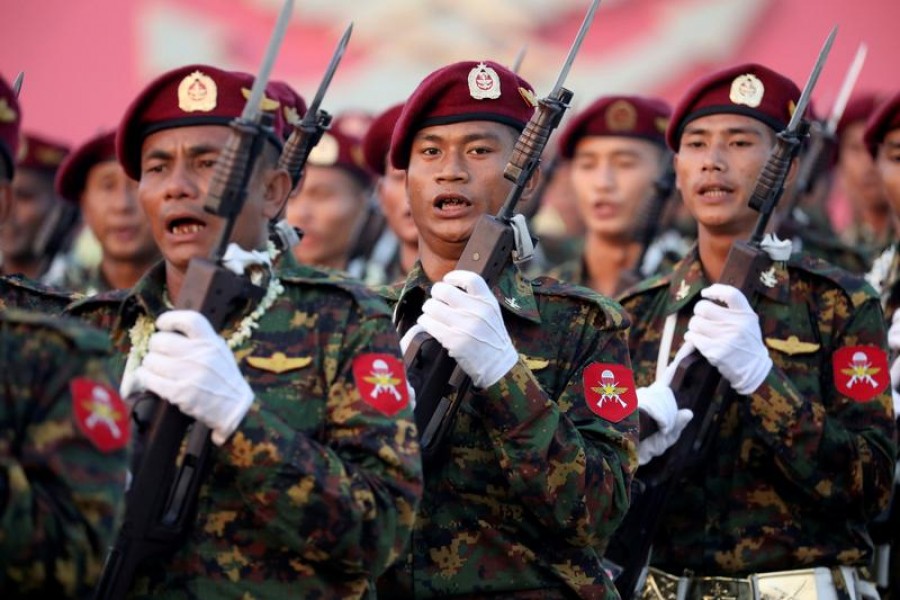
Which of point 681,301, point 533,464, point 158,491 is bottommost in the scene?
point 158,491

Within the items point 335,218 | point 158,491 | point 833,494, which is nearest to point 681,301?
point 833,494

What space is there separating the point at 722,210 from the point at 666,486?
49.1 inches

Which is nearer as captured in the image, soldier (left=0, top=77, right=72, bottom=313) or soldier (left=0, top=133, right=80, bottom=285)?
soldier (left=0, top=77, right=72, bottom=313)

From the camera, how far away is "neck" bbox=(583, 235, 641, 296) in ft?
33.4

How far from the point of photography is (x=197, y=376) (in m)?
4.59

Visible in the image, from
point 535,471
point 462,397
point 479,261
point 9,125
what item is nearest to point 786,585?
point 535,471

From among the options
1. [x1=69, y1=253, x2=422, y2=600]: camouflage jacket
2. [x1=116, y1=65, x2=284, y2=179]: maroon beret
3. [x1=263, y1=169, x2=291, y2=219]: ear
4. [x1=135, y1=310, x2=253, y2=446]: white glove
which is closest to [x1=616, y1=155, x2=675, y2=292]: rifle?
[x1=263, y1=169, x2=291, y2=219]: ear

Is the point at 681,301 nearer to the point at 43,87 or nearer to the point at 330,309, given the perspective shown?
the point at 330,309

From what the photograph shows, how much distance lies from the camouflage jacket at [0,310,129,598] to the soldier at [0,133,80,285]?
656 cm

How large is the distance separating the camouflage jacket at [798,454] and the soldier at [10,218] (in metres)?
2.43

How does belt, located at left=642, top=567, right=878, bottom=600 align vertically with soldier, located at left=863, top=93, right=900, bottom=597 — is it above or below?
below

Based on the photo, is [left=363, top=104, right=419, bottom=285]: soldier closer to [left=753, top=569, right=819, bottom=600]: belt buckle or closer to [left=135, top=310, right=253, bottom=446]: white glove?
[left=753, top=569, right=819, bottom=600]: belt buckle

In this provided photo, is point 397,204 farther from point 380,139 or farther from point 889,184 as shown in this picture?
point 889,184

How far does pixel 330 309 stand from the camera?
5.04 metres
